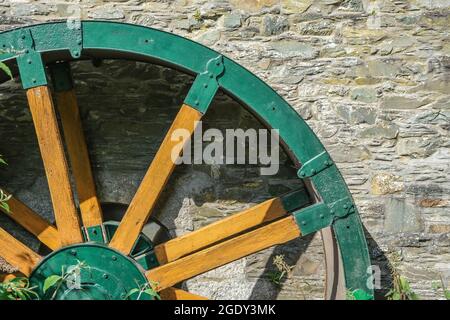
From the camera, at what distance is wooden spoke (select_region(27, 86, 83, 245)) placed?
3.67 metres

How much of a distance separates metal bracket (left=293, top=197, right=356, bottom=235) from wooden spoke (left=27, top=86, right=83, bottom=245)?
1.09 m

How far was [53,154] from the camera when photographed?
370 cm

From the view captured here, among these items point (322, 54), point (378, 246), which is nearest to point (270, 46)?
point (322, 54)

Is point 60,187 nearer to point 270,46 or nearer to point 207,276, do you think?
point 207,276

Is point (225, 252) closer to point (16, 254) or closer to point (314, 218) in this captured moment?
→ point (314, 218)

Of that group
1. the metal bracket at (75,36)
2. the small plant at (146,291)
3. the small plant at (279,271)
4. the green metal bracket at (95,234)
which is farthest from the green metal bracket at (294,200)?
the metal bracket at (75,36)

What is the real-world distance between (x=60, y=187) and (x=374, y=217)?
65.6 inches

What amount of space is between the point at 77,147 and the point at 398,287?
1.83 metres

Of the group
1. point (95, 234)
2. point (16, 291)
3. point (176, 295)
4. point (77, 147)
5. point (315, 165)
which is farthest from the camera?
point (77, 147)

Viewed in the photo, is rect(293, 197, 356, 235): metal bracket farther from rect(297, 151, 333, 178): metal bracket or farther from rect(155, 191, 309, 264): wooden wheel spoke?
rect(155, 191, 309, 264): wooden wheel spoke

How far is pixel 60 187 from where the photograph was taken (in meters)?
3.72

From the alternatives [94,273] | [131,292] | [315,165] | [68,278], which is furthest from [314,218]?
[68,278]

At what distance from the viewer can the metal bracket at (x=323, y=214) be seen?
3750mm

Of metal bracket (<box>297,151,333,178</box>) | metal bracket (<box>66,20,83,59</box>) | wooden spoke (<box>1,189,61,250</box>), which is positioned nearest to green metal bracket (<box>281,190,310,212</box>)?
metal bracket (<box>297,151,333,178</box>)
